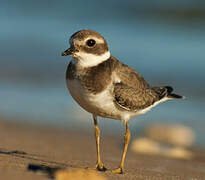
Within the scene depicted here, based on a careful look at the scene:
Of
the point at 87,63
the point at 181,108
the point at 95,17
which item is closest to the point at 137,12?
the point at 95,17

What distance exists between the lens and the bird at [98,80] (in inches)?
218

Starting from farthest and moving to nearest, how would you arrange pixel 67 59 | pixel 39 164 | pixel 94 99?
1. pixel 67 59
2. pixel 94 99
3. pixel 39 164

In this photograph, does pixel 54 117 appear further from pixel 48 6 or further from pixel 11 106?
pixel 48 6

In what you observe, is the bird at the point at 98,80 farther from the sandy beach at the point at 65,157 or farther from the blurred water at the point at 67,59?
the blurred water at the point at 67,59

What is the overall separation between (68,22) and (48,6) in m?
4.29

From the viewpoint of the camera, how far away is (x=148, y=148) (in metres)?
7.80

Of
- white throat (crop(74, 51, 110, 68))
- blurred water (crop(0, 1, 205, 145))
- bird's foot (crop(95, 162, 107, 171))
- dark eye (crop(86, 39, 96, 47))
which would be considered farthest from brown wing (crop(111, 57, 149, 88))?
blurred water (crop(0, 1, 205, 145))

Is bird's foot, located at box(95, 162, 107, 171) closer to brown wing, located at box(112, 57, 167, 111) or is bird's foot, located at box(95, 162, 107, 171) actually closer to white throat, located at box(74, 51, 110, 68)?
brown wing, located at box(112, 57, 167, 111)

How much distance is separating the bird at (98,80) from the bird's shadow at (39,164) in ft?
1.96

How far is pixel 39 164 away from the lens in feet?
16.9

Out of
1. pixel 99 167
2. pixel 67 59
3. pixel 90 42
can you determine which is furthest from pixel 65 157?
pixel 67 59

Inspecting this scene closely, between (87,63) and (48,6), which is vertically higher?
(48,6)

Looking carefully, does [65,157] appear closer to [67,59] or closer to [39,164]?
[39,164]

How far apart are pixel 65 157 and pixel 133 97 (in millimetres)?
1263
